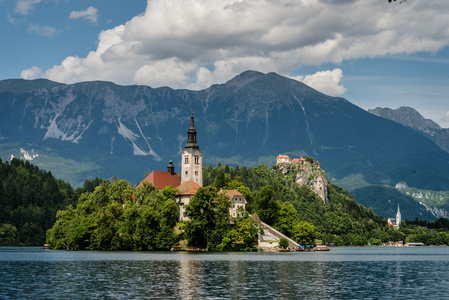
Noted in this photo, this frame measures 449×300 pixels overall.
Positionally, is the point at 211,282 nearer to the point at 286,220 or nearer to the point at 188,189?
the point at 188,189

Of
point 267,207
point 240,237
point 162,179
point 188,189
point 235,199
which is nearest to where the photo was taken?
point 240,237

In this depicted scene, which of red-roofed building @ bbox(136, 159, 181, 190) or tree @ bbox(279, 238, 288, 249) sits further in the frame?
red-roofed building @ bbox(136, 159, 181, 190)

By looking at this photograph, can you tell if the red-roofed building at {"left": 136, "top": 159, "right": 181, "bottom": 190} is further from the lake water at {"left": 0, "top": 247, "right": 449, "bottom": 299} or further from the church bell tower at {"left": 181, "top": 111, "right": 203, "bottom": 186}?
the lake water at {"left": 0, "top": 247, "right": 449, "bottom": 299}

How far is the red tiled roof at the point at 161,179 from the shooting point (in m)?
181

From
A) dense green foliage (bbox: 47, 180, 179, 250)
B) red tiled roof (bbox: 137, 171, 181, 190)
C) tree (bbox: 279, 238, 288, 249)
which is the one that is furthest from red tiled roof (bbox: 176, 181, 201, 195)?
tree (bbox: 279, 238, 288, 249)

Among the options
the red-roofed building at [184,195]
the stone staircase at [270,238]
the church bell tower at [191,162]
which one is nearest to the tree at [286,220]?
the stone staircase at [270,238]

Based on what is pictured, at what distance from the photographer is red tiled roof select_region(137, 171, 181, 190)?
181 meters

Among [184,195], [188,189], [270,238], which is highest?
[188,189]

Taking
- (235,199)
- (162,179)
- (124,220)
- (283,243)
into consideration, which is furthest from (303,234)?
(124,220)

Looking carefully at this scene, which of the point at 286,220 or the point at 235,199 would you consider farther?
the point at 286,220

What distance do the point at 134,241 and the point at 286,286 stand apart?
8373 centimetres

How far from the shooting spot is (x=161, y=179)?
184m

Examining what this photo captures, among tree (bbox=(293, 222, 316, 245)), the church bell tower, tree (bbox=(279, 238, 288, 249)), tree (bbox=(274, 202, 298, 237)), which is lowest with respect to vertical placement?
tree (bbox=(279, 238, 288, 249))

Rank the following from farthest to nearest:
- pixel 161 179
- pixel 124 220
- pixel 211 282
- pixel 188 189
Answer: pixel 161 179
pixel 188 189
pixel 124 220
pixel 211 282
